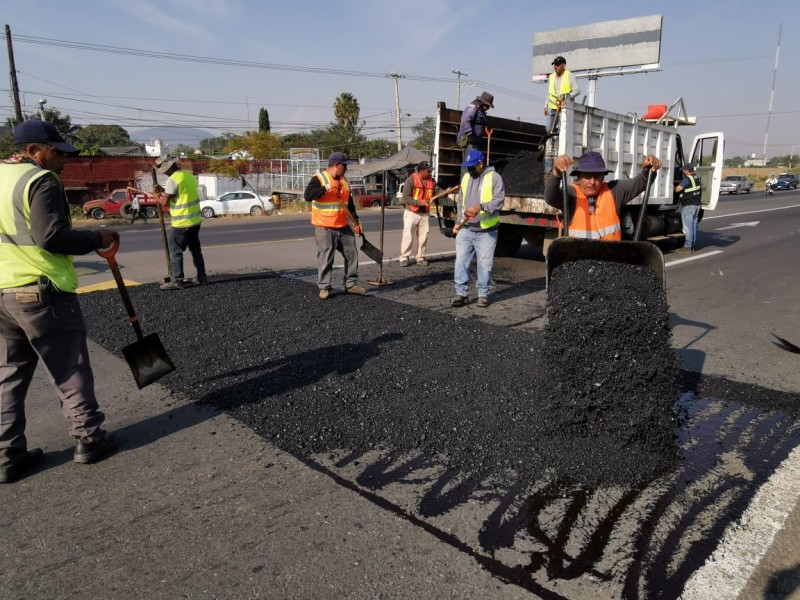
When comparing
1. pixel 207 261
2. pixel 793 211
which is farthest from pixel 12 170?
pixel 793 211

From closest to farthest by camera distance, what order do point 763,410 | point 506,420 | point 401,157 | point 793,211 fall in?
point 506,420 < point 763,410 < point 793,211 < point 401,157

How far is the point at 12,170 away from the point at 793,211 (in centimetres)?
2779

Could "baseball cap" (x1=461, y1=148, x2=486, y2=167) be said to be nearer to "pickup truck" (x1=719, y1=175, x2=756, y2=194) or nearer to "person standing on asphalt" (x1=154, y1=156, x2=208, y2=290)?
"person standing on asphalt" (x1=154, y1=156, x2=208, y2=290)

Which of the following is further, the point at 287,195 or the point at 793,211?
the point at 287,195

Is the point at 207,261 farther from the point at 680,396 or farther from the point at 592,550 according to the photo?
the point at 592,550

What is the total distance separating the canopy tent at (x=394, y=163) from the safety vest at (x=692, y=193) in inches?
984

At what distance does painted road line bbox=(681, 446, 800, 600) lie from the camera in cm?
229

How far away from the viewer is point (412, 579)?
2346 mm

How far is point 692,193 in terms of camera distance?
11.8m

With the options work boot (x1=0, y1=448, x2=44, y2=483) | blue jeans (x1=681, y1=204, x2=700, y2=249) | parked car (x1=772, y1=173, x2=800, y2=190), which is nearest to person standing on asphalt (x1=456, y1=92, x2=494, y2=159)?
blue jeans (x1=681, y1=204, x2=700, y2=249)

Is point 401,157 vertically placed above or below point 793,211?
above

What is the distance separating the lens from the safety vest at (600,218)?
4504 millimetres

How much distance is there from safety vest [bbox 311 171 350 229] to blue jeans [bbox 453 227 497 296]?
59.7 inches

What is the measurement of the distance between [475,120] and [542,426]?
23.2 ft
